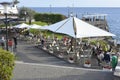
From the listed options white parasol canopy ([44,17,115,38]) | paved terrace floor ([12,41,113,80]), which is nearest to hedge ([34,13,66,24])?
white parasol canopy ([44,17,115,38])

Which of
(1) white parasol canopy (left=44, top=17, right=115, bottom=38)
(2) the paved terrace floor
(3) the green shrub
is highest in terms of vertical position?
(1) white parasol canopy (left=44, top=17, right=115, bottom=38)

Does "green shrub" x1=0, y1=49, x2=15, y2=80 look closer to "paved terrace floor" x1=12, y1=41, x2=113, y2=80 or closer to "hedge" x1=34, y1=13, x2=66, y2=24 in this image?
"paved terrace floor" x1=12, y1=41, x2=113, y2=80

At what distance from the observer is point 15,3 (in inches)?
2864

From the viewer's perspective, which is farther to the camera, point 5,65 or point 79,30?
point 79,30

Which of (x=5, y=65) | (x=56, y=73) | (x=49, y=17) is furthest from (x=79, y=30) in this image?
(x=49, y=17)

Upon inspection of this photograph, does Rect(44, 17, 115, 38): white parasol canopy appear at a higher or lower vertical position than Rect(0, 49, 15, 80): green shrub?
higher

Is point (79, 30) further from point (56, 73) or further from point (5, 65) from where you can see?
point (5, 65)

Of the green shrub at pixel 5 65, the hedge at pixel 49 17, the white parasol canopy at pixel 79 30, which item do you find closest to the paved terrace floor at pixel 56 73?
the green shrub at pixel 5 65

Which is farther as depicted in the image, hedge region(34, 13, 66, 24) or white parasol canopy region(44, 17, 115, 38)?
hedge region(34, 13, 66, 24)

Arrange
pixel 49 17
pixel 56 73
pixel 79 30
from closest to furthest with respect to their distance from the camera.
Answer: pixel 56 73 → pixel 79 30 → pixel 49 17

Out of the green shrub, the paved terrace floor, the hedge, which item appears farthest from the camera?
the hedge

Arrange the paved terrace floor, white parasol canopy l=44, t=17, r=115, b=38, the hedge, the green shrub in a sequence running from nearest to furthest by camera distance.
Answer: the green shrub < the paved terrace floor < white parasol canopy l=44, t=17, r=115, b=38 < the hedge

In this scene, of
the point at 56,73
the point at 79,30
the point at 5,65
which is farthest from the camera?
the point at 79,30

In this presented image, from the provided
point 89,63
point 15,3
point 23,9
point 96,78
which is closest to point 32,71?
point 96,78
